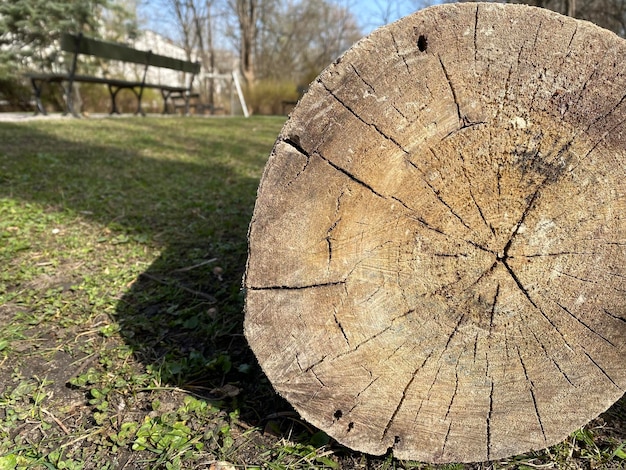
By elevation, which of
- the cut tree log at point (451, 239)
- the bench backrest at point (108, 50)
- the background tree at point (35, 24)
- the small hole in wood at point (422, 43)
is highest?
the background tree at point (35, 24)

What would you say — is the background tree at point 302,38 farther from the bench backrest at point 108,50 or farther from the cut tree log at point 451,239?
the cut tree log at point 451,239

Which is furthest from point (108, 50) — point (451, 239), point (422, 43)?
point (451, 239)

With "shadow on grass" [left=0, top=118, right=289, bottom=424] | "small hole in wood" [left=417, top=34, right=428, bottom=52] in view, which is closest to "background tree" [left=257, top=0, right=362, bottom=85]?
"shadow on grass" [left=0, top=118, right=289, bottom=424]

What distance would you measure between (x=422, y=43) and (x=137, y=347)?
163cm

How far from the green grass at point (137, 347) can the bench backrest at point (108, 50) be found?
617 centimetres

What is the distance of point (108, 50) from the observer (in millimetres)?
9625

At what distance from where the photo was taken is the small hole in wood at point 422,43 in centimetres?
111

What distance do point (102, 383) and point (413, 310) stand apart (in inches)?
47.4

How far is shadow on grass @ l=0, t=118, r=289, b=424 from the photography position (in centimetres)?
177

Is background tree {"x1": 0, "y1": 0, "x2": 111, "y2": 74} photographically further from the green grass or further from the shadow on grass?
the green grass

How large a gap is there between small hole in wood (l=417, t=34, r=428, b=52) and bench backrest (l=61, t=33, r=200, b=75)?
970 centimetres

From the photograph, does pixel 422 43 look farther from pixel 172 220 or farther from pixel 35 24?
pixel 35 24

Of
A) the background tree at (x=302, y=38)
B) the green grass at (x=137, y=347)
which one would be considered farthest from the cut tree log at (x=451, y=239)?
the background tree at (x=302, y=38)

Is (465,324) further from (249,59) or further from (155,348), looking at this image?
(249,59)
